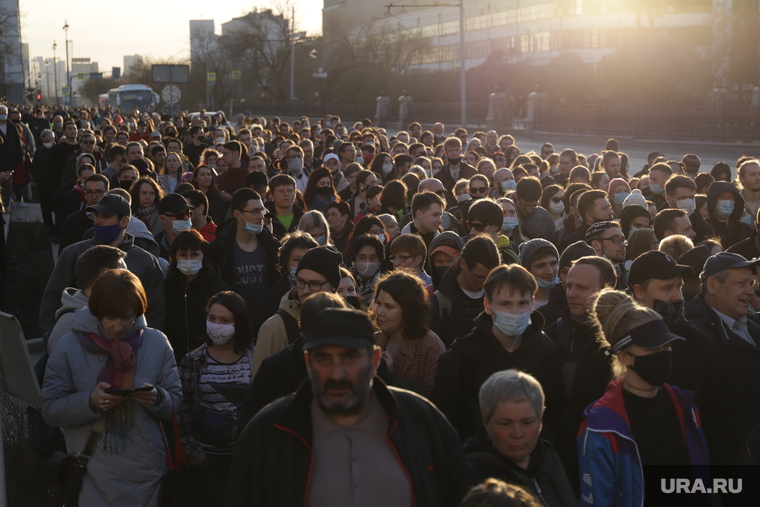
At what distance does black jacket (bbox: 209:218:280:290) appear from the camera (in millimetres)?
7133

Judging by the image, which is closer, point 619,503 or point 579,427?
point 619,503

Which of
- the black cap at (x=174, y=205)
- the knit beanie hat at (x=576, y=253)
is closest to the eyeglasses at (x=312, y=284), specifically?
the knit beanie hat at (x=576, y=253)

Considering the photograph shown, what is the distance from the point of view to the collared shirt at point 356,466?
3.14 m

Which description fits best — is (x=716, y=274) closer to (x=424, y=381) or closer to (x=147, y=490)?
(x=424, y=381)

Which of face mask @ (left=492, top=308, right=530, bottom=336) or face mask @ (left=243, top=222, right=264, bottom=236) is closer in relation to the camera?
face mask @ (left=492, top=308, right=530, bottom=336)

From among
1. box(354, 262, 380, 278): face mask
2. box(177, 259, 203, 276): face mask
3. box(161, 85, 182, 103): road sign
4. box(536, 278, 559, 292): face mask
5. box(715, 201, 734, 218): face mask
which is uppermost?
box(161, 85, 182, 103): road sign

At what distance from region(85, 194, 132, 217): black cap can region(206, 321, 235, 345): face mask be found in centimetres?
159

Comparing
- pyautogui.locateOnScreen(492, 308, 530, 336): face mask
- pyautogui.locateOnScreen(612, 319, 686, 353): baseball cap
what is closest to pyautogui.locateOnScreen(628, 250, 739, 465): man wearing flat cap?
pyautogui.locateOnScreen(612, 319, 686, 353): baseball cap

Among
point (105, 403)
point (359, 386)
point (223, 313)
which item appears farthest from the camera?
point (223, 313)

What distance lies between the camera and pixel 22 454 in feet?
21.4

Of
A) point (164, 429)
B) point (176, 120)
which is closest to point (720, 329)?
point (164, 429)

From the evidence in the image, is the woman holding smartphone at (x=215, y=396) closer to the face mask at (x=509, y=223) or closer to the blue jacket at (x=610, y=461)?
the blue jacket at (x=610, y=461)

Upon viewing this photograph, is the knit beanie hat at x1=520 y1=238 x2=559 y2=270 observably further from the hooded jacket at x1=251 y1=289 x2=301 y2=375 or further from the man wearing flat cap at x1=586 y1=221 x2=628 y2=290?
the hooded jacket at x1=251 y1=289 x2=301 y2=375

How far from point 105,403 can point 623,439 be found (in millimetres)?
2560
